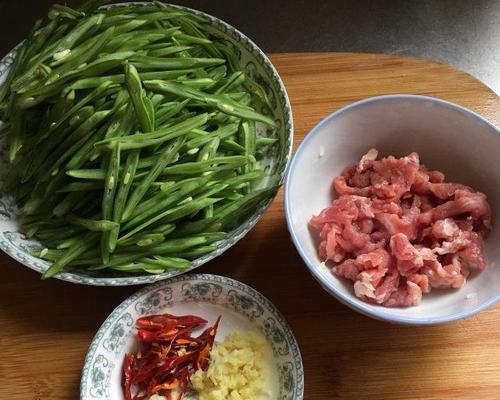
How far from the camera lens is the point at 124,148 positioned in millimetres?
1712

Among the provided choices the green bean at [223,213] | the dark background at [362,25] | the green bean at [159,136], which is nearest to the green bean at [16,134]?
the green bean at [159,136]

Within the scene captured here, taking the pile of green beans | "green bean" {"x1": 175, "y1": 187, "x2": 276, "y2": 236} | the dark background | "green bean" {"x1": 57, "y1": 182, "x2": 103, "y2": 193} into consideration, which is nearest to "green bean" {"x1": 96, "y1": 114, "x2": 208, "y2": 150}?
the pile of green beans

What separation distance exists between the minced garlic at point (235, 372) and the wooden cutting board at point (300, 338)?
0.13 meters

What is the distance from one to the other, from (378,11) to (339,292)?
214cm

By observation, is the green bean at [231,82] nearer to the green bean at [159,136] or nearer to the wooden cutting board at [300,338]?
the green bean at [159,136]

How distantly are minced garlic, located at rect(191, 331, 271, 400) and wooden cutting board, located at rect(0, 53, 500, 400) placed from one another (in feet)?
0.44

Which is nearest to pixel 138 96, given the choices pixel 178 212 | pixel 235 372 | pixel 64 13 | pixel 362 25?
pixel 178 212

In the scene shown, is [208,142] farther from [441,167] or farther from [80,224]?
[441,167]

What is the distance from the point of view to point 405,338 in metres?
1.84

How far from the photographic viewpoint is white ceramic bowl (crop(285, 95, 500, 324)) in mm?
1729

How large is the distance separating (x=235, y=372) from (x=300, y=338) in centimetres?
23

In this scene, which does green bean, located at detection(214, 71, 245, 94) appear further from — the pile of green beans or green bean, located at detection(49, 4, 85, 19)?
green bean, located at detection(49, 4, 85, 19)

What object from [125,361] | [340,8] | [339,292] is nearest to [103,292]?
[125,361]

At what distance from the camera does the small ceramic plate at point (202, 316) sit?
1.72 metres
